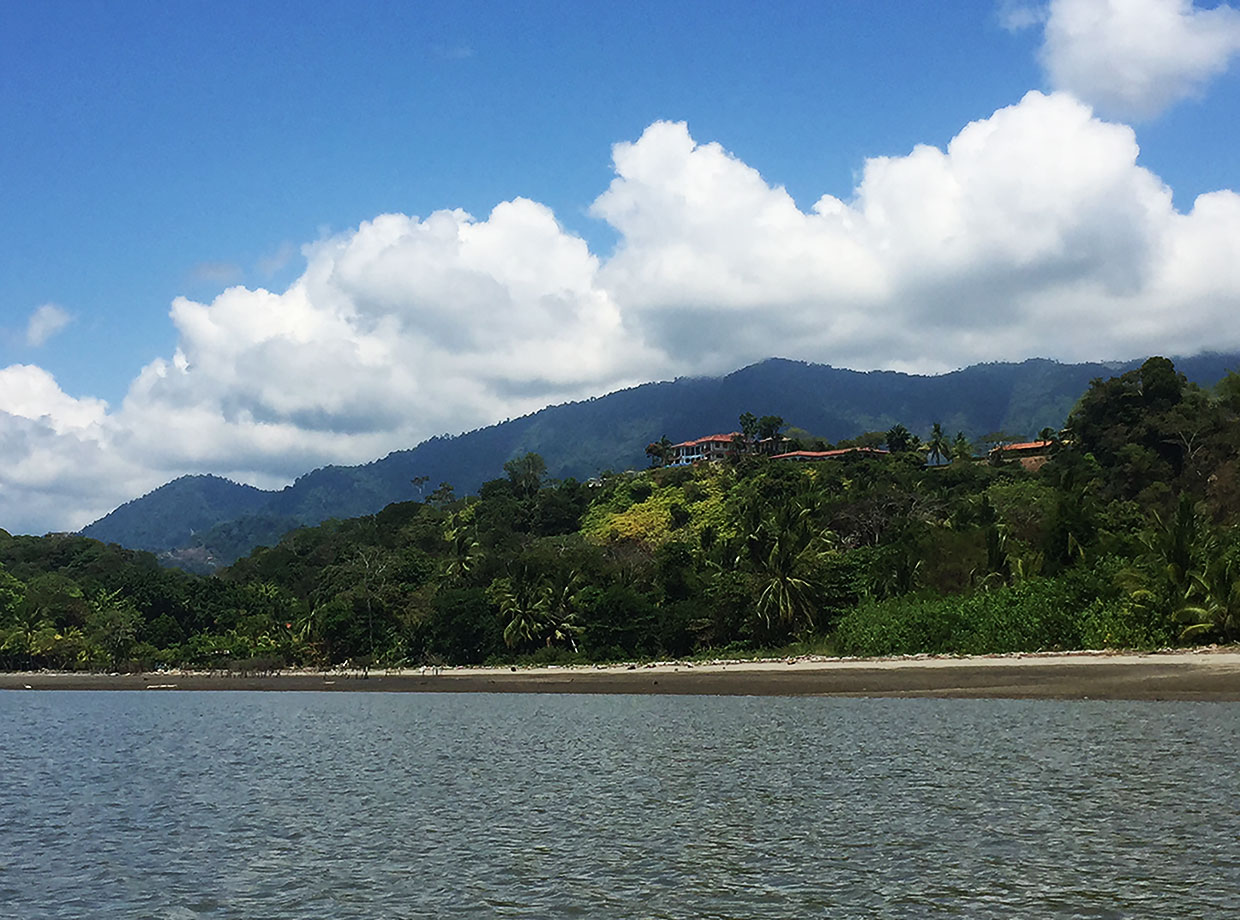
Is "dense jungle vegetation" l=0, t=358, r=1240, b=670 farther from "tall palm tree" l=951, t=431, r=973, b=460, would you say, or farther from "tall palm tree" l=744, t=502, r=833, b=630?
"tall palm tree" l=951, t=431, r=973, b=460

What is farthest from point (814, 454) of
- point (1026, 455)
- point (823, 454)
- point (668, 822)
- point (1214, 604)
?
point (668, 822)

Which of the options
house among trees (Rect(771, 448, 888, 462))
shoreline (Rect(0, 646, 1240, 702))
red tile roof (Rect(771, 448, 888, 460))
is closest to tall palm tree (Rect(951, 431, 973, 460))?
house among trees (Rect(771, 448, 888, 462))

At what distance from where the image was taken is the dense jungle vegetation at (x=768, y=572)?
180 feet

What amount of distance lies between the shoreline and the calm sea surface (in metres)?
3.88

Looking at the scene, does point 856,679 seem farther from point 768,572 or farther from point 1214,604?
point 768,572

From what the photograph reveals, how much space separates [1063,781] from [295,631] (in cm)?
9296

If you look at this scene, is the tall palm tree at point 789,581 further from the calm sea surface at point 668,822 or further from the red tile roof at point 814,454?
the red tile roof at point 814,454

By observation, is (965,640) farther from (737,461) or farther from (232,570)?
(232,570)

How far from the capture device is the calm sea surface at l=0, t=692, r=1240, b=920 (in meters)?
14.1

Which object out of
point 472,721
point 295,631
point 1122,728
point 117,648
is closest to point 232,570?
point 117,648

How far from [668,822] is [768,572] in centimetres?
5549

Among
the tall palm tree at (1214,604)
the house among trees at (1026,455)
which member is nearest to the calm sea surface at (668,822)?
the tall palm tree at (1214,604)

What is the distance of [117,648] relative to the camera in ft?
376

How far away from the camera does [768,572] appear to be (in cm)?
7444
